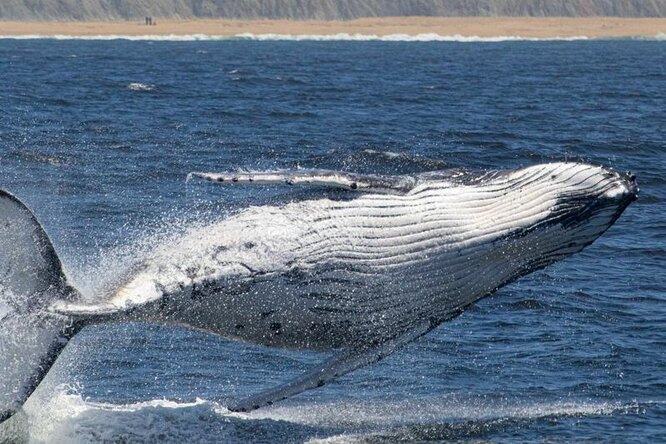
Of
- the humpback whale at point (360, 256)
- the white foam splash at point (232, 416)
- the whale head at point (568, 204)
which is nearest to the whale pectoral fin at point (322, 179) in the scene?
the humpback whale at point (360, 256)

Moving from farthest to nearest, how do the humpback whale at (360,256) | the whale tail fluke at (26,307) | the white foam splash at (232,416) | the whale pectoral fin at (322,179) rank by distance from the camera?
the white foam splash at (232,416), the humpback whale at (360,256), the whale pectoral fin at (322,179), the whale tail fluke at (26,307)

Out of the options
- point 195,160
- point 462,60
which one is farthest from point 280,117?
point 462,60

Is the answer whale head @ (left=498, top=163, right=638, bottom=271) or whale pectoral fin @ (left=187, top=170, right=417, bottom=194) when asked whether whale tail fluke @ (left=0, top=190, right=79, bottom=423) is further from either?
whale head @ (left=498, top=163, right=638, bottom=271)

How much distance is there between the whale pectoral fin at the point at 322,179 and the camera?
12.7m

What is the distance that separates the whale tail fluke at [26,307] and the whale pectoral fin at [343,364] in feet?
7.35

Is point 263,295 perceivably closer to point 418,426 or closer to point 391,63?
point 418,426

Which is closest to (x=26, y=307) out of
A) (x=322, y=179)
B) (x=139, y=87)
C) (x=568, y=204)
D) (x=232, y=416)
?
(x=322, y=179)

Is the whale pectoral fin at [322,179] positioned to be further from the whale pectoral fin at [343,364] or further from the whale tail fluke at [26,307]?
the whale tail fluke at [26,307]

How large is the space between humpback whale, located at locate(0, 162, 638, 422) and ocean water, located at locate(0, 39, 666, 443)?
72 centimetres

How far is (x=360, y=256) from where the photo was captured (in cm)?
1294

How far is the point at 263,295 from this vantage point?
12.9 metres

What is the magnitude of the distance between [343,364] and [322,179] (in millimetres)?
1950

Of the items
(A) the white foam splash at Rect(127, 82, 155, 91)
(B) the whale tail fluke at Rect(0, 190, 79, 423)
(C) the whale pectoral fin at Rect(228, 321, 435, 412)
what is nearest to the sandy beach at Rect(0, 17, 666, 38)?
(A) the white foam splash at Rect(127, 82, 155, 91)

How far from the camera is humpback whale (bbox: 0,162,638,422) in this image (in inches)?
505
